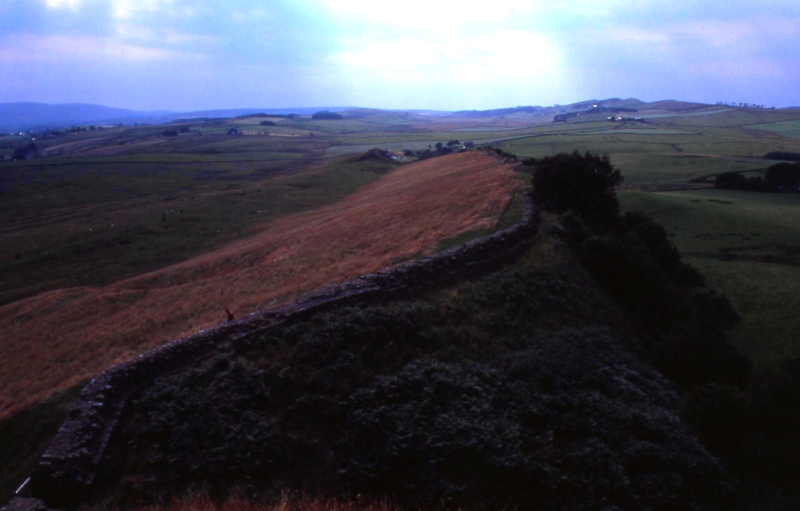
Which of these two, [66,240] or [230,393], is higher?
[230,393]

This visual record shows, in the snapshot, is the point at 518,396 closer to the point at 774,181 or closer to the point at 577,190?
the point at 577,190

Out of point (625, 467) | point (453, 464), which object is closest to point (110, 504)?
point (453, 464)

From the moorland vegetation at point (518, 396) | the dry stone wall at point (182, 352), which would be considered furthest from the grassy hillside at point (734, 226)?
the dry stone wall at point (182, 352)

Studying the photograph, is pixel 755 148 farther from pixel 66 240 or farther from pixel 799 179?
pixel 66 240

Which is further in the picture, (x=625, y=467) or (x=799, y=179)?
(x=799, y=179)

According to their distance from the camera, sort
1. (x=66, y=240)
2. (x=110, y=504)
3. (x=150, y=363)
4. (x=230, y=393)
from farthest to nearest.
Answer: (x=66, y=240), (x=150, y=363), (x=230, y=393), (x=110, y=504)

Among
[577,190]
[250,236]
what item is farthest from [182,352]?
[250,236]
